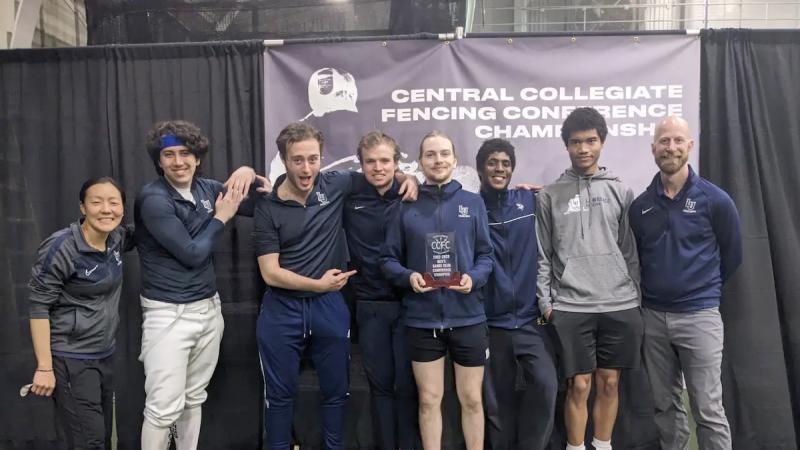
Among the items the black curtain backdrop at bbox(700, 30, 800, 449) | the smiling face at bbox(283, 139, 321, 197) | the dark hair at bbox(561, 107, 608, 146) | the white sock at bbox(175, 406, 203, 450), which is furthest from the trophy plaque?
the black curtain backdrop at bbox(700, 30, 800, 449)

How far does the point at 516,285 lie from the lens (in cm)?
241

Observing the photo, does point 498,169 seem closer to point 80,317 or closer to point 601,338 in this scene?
point 601,338

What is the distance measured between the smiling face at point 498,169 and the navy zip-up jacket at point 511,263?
4 centimetres

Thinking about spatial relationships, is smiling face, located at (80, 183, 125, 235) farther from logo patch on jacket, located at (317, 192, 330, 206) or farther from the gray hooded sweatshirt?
the gray hooded sweatshirt

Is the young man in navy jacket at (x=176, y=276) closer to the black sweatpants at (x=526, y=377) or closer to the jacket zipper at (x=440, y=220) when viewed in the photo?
the jacket zipper at (x=440, y=220)

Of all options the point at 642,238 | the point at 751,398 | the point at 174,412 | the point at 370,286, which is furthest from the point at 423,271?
the point at 751,398

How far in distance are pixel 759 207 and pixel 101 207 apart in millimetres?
3124

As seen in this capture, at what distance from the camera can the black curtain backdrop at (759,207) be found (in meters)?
2.68

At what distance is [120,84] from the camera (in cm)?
281

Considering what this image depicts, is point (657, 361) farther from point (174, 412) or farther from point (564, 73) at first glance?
point (174, 412)

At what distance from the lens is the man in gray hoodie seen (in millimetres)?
2318

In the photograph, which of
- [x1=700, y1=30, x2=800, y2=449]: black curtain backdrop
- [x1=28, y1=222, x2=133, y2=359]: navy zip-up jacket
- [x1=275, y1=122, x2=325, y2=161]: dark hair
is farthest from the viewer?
[x1=700, y1=30, x2=800, y2=449]: black curtain backdrop

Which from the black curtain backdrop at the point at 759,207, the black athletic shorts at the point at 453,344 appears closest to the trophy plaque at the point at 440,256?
the black athletic shorts at the point at 453,344

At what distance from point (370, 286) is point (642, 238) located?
1279 millimetres
